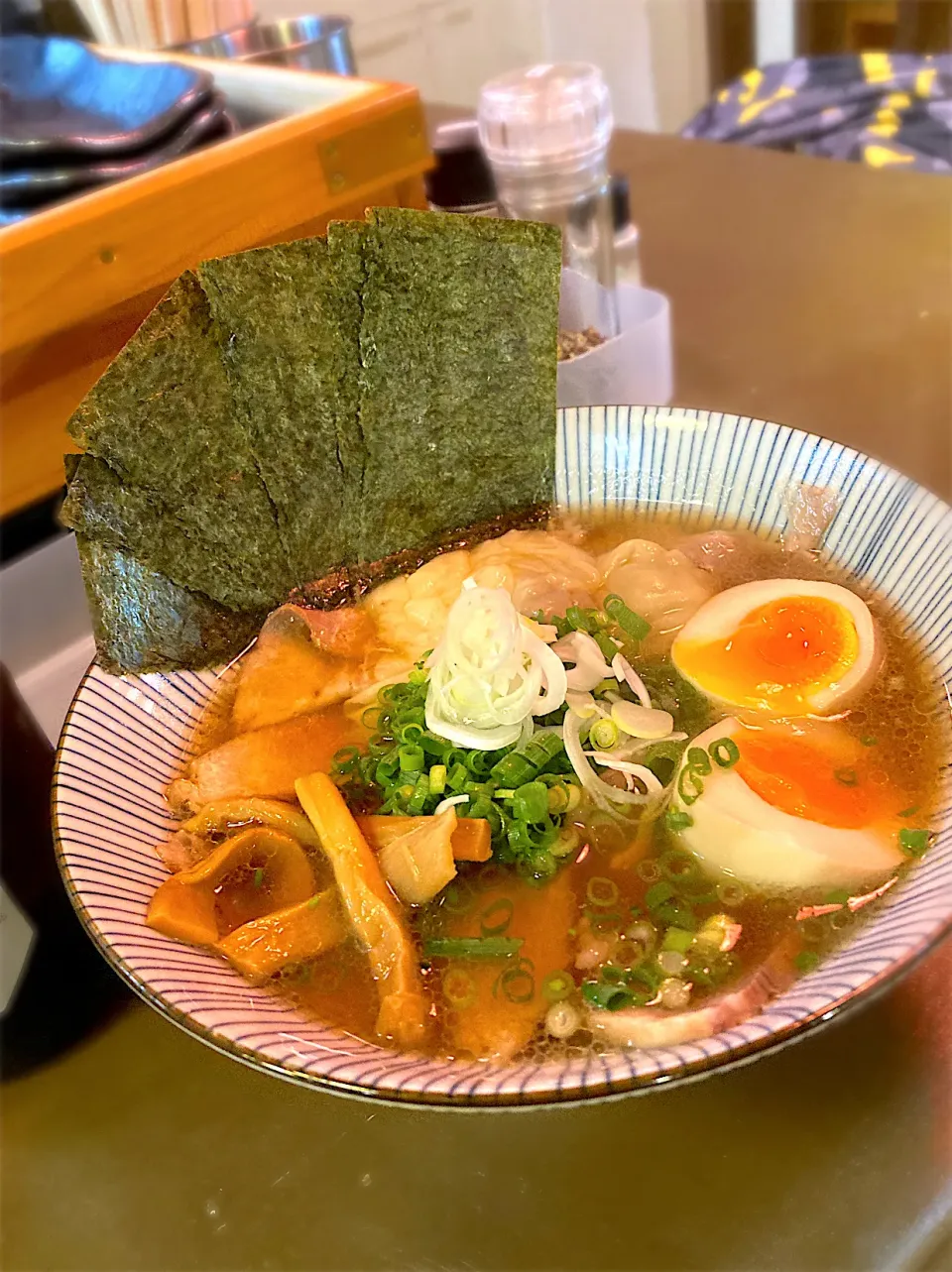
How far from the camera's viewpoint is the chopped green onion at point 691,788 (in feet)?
3.01

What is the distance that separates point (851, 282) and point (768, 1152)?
1642 millimetres

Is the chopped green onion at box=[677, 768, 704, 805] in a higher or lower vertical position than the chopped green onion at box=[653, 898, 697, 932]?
higher

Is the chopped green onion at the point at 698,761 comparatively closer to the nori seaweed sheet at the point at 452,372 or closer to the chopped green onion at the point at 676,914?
the chopped green onion at the point at 676,914

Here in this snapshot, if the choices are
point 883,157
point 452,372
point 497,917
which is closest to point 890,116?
point 883,157

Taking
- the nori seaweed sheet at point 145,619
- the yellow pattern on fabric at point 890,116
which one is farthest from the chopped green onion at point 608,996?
the yellow pattern on fabric at point 890,116

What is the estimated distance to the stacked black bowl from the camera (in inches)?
56.5

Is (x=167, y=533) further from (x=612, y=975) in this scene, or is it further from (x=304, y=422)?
(x=612, y=975)

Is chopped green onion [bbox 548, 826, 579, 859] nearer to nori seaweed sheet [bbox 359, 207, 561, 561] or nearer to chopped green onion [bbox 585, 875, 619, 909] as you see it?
Result: chopped green onion [bbox 585, 875, 619, 909]

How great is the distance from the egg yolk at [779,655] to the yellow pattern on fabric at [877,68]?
2.76 meters

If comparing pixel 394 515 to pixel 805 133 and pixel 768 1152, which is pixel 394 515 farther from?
pixel 805 133

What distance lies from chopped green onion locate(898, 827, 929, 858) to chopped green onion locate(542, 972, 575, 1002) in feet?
1.01

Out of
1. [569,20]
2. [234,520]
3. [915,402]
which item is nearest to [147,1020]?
[234,520]

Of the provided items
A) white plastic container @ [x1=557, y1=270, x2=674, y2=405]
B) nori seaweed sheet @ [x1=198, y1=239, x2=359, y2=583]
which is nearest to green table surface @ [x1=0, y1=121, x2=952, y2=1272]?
nori seaweed sheet @ [x1=198, y1=239, x2=359, y2=583]

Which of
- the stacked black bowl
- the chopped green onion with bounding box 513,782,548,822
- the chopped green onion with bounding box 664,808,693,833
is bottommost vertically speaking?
the chopped green onion with bounding box 664,808,693,833
